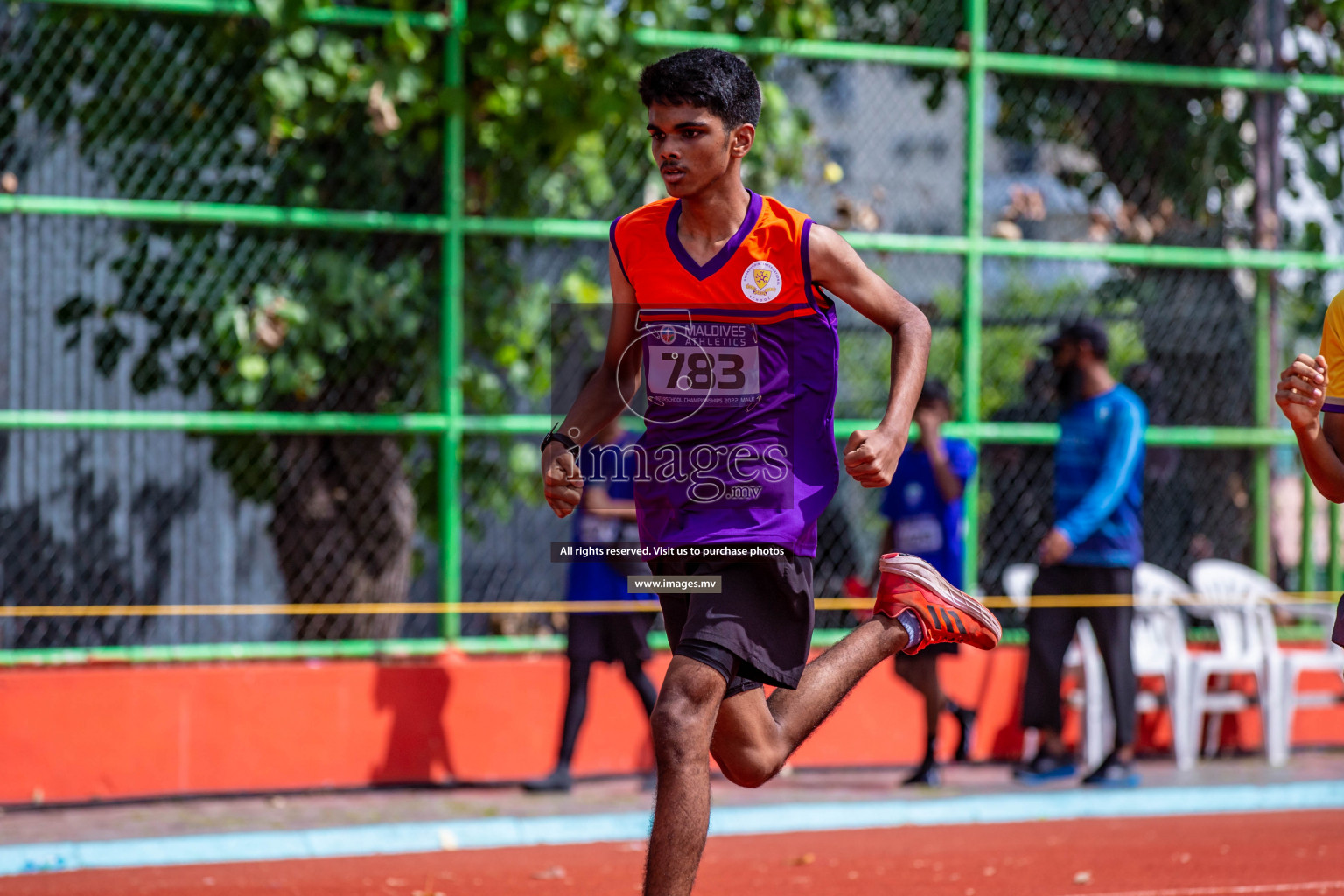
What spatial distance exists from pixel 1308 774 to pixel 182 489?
600cm

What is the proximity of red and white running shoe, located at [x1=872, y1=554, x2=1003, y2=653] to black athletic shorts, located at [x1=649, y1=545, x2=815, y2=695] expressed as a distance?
16.1 inches

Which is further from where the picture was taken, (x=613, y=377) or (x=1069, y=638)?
(x=1069, y=638)

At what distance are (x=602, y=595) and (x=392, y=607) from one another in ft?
3.47

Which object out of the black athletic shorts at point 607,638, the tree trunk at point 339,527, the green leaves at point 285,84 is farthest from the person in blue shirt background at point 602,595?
A: the green leaves at point 285,84

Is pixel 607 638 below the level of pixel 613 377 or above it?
below

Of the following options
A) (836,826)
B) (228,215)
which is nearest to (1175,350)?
(836,826)

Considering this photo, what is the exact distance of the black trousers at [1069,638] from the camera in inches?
316

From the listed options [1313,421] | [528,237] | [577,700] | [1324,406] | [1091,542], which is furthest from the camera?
[528,237]

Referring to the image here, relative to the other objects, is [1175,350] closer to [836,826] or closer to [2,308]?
[836,826]

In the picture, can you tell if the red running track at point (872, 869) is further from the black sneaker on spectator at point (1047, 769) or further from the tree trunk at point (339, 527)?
the tree trunk at point (339, 527)

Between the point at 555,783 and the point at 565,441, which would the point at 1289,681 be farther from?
the point at 565,441

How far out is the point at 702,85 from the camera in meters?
4.15

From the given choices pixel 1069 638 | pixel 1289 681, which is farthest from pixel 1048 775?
pixel 1289 681

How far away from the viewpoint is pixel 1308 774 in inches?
334
